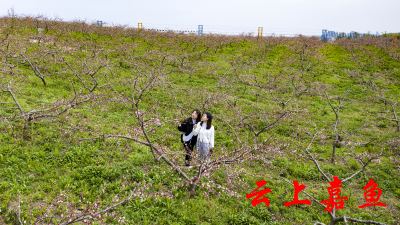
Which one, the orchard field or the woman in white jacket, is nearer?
the orchard field

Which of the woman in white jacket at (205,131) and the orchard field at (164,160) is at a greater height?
the woman in white jacket at (205,131)

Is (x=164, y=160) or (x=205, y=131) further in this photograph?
(x=164, y=160)

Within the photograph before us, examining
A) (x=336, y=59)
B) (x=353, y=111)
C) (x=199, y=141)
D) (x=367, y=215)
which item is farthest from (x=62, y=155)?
(x=336, y=59)

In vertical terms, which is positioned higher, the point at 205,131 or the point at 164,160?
the point at 205,131

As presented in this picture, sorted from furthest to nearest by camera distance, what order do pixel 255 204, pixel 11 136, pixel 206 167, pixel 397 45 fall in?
pixel 397 45
pixel 11 136
pixel 255 204
pixel 206 167

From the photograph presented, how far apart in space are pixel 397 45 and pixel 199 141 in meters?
25.9

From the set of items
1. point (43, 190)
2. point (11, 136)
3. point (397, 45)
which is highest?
point (397, 45)

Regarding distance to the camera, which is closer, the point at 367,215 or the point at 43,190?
the point at 43,190

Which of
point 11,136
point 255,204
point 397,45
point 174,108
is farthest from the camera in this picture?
point 397,45

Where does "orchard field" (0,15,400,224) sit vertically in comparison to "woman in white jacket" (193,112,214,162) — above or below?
below

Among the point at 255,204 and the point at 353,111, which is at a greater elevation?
the point at 353,111

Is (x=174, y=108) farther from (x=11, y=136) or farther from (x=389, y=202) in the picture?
(x=389, y=202)

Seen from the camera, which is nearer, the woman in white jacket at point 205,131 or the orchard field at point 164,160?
the orchard field at point 164,160

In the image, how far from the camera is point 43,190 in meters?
4.09
